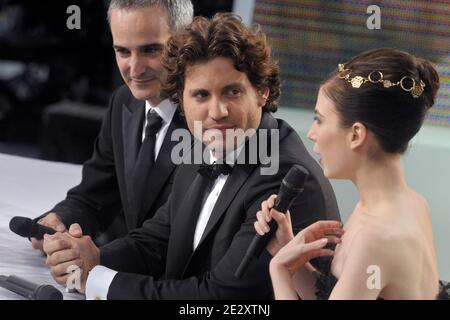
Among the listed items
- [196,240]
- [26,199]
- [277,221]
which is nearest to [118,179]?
[26,199]

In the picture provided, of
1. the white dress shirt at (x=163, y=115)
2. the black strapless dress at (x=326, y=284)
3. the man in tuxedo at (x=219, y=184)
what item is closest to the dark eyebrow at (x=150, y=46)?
the white dress shirt at (x=163, y=115)

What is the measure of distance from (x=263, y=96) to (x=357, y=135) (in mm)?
363

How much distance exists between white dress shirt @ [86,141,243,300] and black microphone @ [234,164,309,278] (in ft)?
0.82

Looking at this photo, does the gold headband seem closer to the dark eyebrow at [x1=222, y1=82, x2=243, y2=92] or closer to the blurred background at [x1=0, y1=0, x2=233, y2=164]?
the dark eyebrow at [x1=222, y1=82, x2=243, y2=92]

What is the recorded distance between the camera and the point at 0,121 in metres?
5.04

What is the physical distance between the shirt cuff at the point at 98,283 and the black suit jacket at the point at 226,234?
0.01 m

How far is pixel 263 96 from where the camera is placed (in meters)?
1.65

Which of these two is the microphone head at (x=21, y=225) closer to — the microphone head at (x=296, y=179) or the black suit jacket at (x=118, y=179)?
the black suit jacket at (x=118, y=179)

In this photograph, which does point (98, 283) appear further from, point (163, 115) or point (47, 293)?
point (163, 115)

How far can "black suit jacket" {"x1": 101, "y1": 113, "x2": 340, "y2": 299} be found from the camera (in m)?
1.49

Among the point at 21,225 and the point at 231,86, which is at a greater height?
the point at 231,86

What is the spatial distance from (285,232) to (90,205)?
33.1 inches

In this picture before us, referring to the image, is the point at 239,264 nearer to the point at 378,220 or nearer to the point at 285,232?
the point at 285,232

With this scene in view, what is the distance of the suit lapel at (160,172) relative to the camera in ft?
6.26
